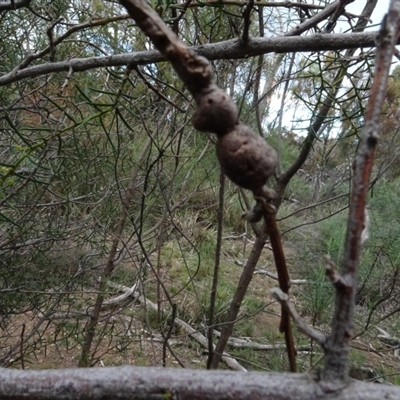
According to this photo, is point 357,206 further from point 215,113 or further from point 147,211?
point 147,211

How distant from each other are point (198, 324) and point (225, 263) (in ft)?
1.53

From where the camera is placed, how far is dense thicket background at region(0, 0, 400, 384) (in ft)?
3.06

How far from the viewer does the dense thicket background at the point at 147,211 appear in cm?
93

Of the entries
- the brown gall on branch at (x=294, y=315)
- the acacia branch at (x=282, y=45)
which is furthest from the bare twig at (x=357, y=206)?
the acacia branch at (x=282, y=45)

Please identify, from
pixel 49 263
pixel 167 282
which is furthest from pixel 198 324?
pixel 49 263

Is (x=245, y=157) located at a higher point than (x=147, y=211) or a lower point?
lower

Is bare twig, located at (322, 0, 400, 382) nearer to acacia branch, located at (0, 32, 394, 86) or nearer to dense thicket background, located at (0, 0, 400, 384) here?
acacia branch, located at (0, 32, 394, 86)

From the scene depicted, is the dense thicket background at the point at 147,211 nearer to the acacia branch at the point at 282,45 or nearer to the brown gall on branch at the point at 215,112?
the acacia branch at the point at 282,45

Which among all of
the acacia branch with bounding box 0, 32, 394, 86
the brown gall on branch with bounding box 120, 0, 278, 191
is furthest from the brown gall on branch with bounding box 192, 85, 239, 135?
the acacia branch with bounding box 0, 32, 394, 86

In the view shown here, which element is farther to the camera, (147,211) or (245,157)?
(147,211)

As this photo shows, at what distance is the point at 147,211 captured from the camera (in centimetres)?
133

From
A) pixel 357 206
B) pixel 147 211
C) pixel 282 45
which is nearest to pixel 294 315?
pixel 357 206

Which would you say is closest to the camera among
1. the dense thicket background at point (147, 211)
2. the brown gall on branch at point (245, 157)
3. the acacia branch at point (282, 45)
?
the brown gall on branch at point (245, 157)

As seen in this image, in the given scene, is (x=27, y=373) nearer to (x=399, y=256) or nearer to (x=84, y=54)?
(x=84, y=54)
